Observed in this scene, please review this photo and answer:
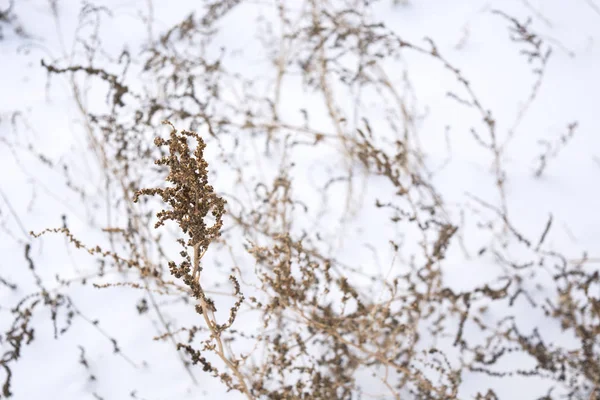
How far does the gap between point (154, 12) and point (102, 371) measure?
128 inches

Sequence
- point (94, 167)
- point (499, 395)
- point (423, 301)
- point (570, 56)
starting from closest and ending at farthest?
1. point (499, 395)
2. point (423, 301)
3. point (94, 167)
4. point (570, 56)

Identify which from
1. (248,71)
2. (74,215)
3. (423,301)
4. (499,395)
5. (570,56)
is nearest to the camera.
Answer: (499,395)

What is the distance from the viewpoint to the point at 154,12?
4293 millimetres

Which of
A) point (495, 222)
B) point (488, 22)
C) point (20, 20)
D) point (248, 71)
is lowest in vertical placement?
A: point (495, 222)

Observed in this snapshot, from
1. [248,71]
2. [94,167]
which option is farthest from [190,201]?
[248,71]

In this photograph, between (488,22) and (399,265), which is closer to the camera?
(399,265)

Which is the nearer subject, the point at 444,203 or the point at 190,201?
the point at 190,201

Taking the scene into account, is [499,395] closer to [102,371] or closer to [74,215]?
[102,371]

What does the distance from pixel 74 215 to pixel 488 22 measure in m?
3.36

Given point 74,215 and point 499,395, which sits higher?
point 74,215

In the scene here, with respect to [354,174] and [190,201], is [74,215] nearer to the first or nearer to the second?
[354,174]

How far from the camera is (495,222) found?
277 cm

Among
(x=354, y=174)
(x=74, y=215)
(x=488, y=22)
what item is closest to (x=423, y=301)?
(x=354, y=174)

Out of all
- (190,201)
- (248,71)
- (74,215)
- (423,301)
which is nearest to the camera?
(190,201)
